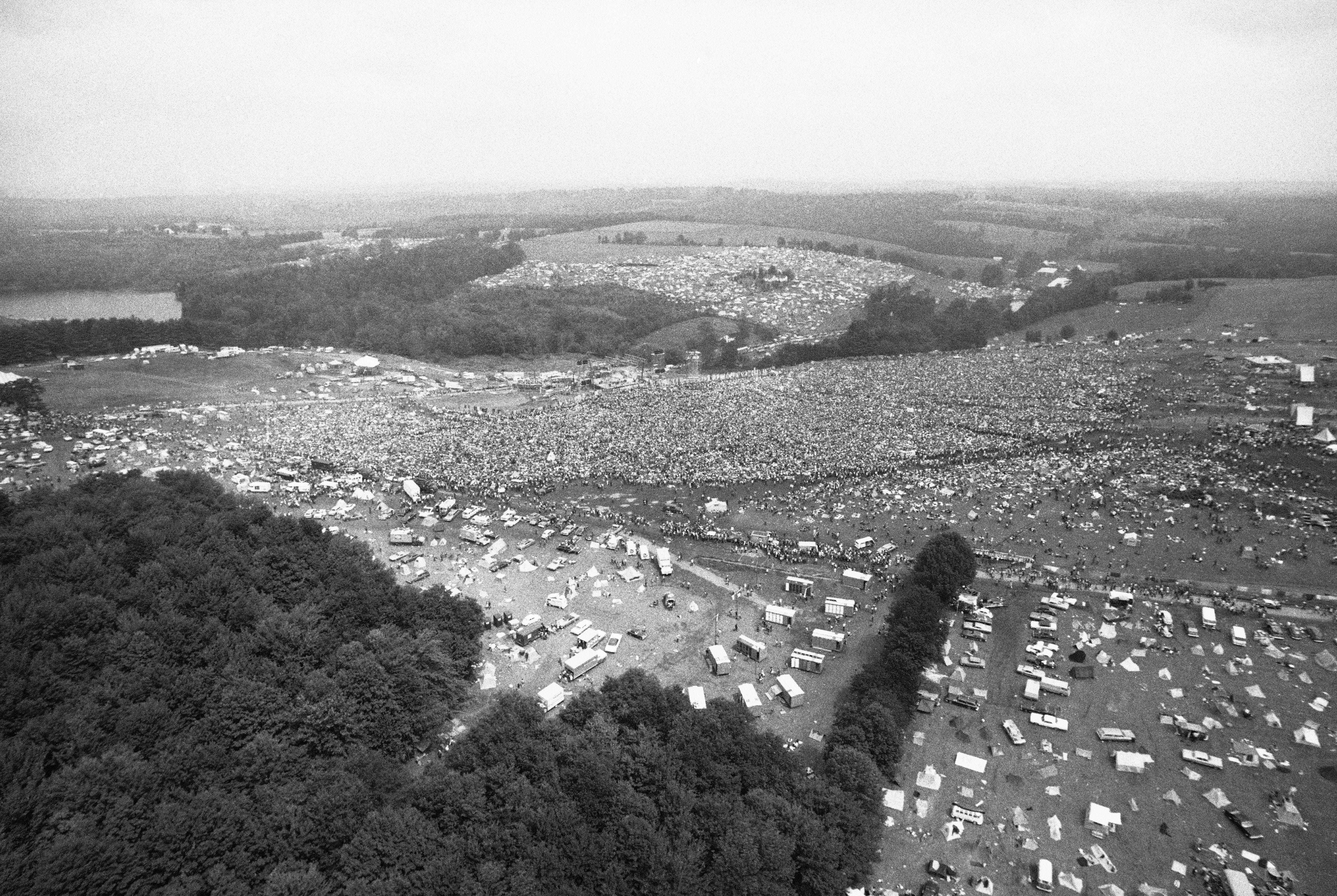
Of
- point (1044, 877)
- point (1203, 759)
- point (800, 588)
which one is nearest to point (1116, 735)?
point (1203, 759)

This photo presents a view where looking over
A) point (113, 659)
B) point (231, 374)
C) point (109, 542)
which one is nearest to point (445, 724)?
point (113, 659)

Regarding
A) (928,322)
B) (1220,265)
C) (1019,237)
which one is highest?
(1019,237)

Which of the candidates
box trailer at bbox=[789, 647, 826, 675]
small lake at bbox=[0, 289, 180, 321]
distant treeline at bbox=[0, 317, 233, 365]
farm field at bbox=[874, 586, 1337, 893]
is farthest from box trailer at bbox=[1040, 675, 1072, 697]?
small lake at bbox=[0, 289, 180, 321]

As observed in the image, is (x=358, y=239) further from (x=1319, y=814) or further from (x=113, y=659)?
(x=1319, y=814)

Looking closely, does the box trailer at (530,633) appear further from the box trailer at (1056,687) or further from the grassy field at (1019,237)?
the grassy field at (1019,237)

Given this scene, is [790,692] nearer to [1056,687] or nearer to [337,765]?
[1056,687]

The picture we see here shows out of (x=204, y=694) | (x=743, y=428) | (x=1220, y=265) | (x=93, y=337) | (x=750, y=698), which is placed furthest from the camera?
(x=1220, y=265)

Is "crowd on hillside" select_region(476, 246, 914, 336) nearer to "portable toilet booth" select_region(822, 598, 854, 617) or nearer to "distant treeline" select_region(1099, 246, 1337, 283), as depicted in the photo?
"distant treeline" select_region(1099, 246, 1337, 283)

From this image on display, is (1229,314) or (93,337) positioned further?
(1229,314)
